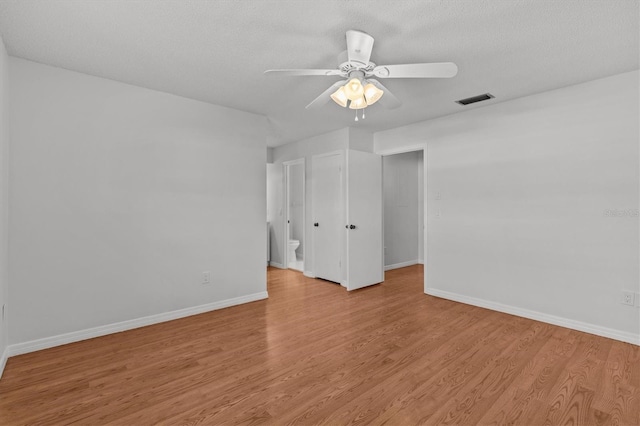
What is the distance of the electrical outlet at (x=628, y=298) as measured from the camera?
2.80 meters

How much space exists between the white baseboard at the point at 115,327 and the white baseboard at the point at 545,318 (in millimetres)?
2562

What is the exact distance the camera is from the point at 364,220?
468 cm

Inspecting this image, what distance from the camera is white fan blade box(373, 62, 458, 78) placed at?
199cm

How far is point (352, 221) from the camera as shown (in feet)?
14.8

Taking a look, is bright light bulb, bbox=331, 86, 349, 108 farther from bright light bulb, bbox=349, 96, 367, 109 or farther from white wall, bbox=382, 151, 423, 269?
white wall, bbox=382, 151, 423, 269

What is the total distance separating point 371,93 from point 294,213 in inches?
189

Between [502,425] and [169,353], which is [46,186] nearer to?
[169,353]

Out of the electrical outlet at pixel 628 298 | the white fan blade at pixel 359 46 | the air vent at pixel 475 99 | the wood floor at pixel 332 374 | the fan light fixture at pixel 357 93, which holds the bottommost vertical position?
the wood floor at pixel 332 374

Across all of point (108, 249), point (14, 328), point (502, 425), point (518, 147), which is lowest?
point (502, 425)

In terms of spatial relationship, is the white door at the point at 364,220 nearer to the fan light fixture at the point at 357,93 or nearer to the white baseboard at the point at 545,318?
the white baseboard at the point at 545,318

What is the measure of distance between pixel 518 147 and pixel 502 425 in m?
2.86

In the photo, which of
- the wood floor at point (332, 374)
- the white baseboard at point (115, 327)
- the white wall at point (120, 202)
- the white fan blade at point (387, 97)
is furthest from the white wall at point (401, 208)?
the white fan blade at point (387, 97)

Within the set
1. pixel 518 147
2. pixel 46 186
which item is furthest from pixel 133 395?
pixel 518 147

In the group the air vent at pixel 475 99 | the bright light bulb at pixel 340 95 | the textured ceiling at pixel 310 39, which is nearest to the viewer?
the textured ceiling at pixel 310 39
